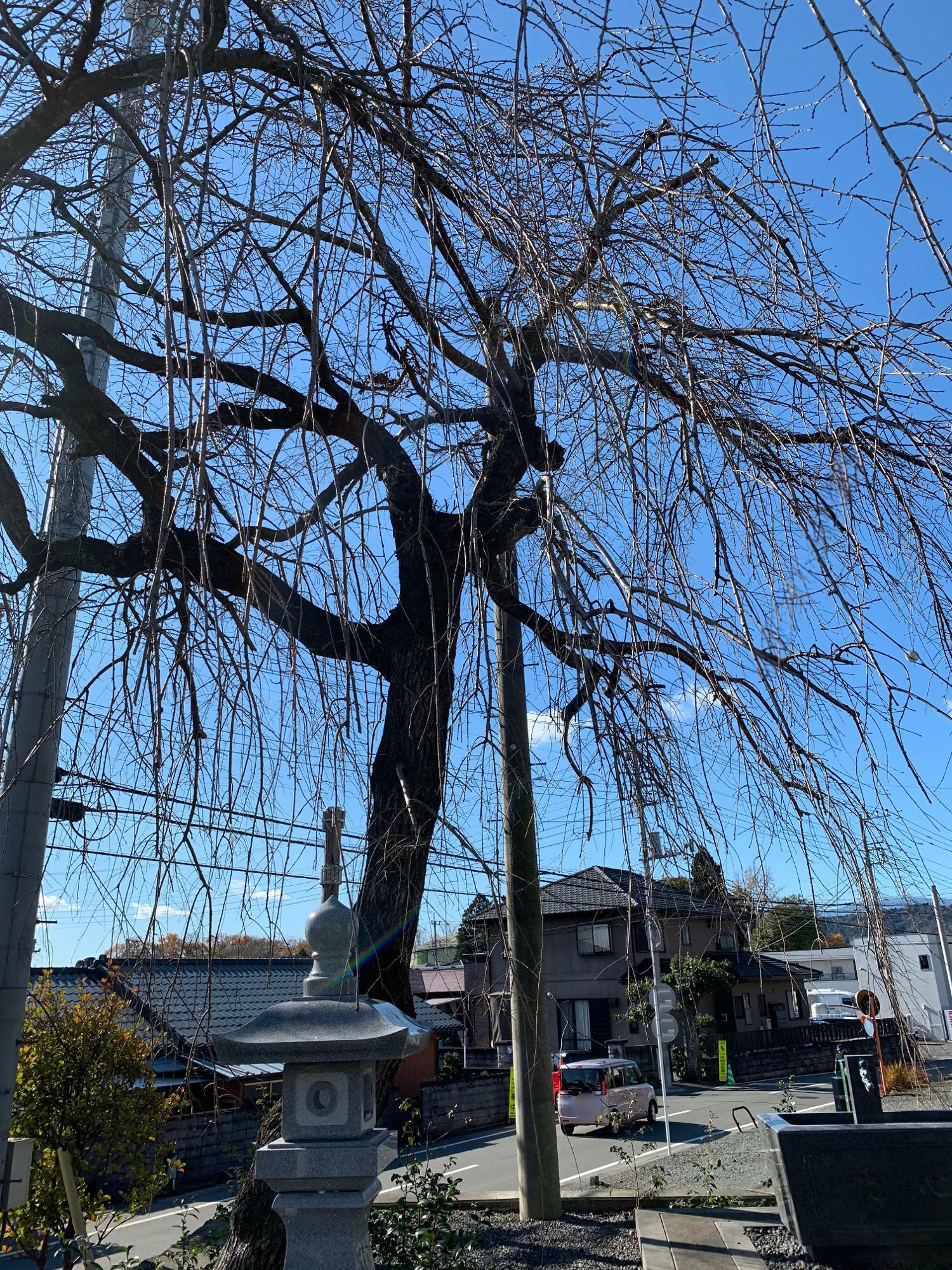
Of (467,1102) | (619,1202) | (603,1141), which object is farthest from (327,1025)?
(467,1102)

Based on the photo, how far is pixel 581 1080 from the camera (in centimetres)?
1692

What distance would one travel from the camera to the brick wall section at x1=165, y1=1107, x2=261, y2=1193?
13.7m

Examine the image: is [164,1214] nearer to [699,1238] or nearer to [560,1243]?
[560,1243]

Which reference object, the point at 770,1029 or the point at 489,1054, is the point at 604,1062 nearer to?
the point at 489,1054

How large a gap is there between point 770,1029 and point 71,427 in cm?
3028

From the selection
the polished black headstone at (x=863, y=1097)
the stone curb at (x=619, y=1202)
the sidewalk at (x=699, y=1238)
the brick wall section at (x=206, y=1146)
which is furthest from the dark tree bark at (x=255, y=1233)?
the brick wall section at (x=206, y=1146)

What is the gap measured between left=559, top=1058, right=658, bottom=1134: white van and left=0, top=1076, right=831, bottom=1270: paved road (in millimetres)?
389

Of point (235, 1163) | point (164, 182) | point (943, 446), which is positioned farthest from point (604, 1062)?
point (164, 182)

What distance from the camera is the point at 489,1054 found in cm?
2481

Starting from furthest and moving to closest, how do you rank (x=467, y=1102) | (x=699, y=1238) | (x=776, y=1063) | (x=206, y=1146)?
(x=776, y=1063), (x=467, y=1102), (x=206, y=1146), (x=699, y=1238)

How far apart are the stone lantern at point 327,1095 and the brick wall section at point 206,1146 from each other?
11131 mm

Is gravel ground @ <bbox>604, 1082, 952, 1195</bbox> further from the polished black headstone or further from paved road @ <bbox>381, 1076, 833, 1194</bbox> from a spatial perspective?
the polished black headstone

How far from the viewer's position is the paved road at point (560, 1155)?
10.5m

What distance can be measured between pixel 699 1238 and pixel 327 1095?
4.97 metres
